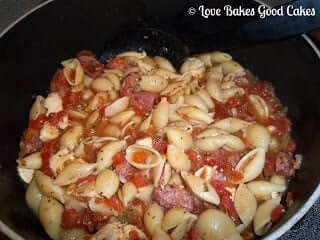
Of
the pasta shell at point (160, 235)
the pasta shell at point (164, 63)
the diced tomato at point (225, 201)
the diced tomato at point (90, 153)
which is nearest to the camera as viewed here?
the pasta shell at point (160, 235)

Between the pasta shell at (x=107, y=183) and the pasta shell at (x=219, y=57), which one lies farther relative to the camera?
the pasta shell at (x=219, y=57)

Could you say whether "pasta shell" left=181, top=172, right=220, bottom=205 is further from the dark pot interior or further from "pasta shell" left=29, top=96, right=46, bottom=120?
"pasta shell" left=29, top=96, right=46, bottom=120

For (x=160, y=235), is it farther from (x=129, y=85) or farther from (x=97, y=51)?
(x=97, y=51)

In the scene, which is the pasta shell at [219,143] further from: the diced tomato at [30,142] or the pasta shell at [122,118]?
the diced tomato at [30,142]

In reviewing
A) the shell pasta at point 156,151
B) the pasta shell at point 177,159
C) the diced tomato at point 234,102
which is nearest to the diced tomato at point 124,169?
the shell pasta at point 156,151

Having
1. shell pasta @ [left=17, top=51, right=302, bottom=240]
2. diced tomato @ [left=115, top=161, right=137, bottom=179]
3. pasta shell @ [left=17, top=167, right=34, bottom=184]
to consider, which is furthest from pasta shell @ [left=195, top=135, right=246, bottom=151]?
pasta shell @ [left=17, top=167, right=34, bottom=184]

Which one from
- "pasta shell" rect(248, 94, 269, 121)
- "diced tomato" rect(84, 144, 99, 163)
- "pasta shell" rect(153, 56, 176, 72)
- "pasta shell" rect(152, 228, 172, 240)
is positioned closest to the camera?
"pasta shell" rect(152, 228, 172, 240)
